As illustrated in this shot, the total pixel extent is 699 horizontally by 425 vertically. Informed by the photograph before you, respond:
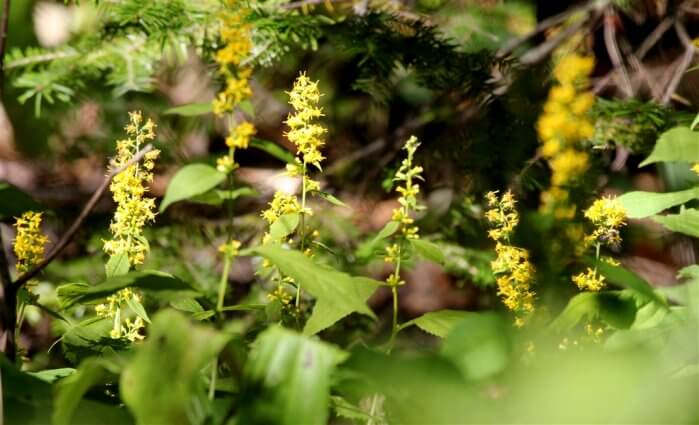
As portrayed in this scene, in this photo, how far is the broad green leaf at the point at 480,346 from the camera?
22.6 inches

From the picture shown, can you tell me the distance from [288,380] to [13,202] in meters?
0.37

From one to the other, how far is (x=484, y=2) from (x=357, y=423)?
174cm

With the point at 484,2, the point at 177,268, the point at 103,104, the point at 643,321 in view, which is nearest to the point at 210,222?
the point at 177,268

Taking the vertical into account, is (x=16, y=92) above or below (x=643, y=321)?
above

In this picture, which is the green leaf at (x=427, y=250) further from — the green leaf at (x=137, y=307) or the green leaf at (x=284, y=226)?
the green leaf at (x=137, y=307)

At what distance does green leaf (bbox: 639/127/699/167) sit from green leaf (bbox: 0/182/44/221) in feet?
2.48

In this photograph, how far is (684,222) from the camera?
1.01 m

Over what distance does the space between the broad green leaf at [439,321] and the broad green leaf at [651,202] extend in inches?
13.2

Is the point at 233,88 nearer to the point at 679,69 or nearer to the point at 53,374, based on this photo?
the point at 53,374

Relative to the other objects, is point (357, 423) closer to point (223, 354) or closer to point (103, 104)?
point (223, 354)

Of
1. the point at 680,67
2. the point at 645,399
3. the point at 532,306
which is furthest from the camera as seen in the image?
the point at 680,67

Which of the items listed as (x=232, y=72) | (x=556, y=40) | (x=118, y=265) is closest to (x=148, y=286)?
(x=232, y=72)

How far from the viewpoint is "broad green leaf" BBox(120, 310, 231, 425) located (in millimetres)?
565

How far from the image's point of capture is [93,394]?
84cm
